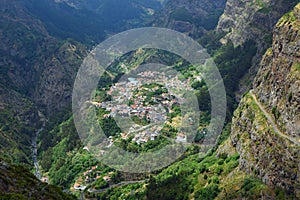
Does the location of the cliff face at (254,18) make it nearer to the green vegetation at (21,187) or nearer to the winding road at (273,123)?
the winding road at (273,123)

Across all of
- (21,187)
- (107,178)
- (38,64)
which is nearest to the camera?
(21,187)

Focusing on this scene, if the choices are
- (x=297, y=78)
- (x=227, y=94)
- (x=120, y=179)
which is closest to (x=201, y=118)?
(x=227, y=94)

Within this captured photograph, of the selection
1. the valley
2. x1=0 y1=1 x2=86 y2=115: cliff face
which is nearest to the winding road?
the valley

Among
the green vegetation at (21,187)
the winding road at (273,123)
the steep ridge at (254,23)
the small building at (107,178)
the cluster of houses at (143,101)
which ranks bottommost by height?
the small building at (107,178)

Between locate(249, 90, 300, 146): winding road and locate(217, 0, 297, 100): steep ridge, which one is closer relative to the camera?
locate(249, 90, 300, 146): winding road

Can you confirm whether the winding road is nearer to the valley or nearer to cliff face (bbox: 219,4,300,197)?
cliff face (bbox: 219,4,300,197)

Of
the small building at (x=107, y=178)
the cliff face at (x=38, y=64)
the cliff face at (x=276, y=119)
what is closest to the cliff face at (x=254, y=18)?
the cliff face at (x=276, y=119)

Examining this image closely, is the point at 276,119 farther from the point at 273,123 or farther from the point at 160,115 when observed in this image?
the point at 160,115

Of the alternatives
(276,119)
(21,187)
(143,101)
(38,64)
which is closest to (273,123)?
(276,119)

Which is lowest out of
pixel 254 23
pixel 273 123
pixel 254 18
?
pixel 273 123
